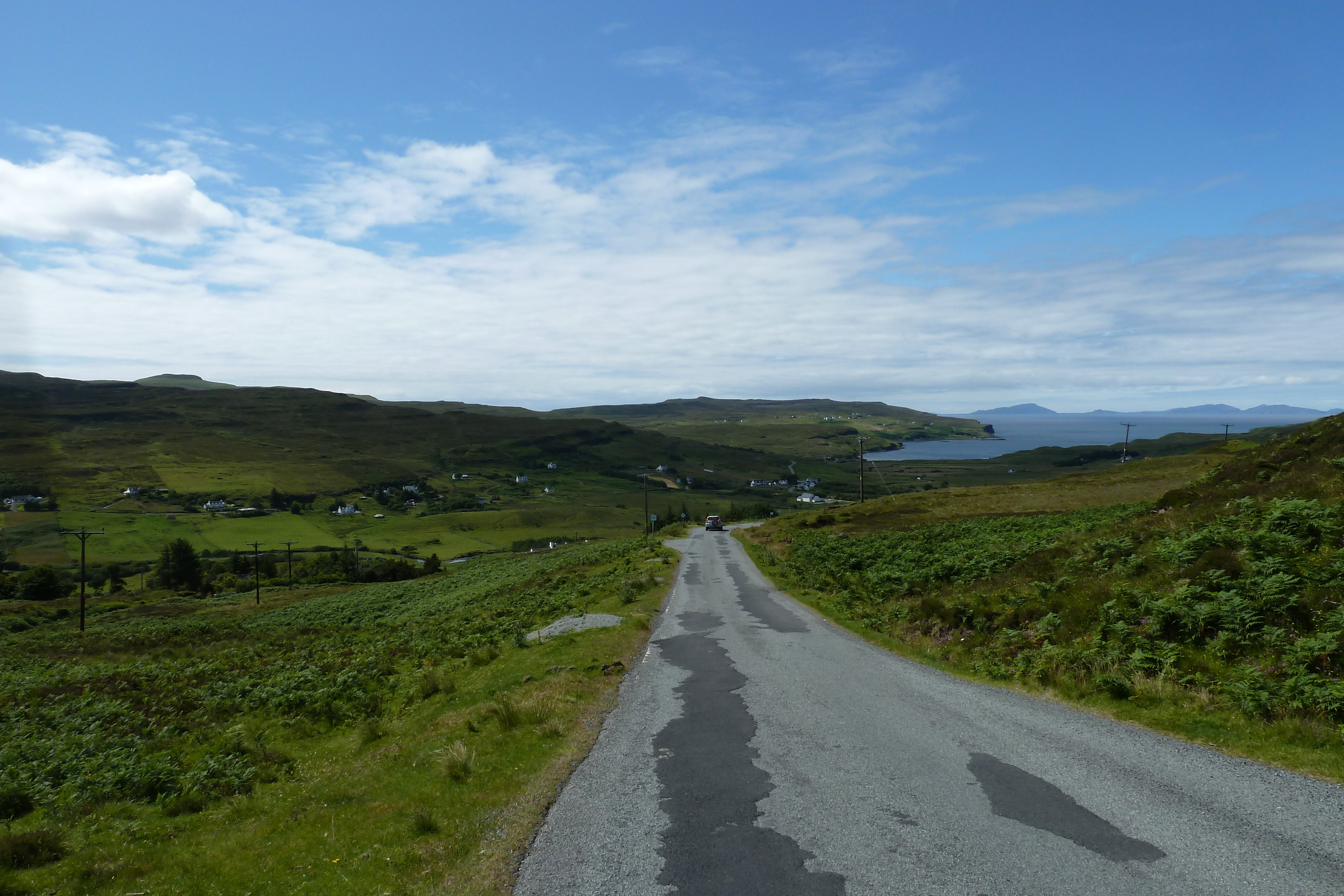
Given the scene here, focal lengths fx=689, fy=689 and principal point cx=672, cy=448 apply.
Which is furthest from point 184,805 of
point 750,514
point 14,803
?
point 750,514

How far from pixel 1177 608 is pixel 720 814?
1126 centimetres

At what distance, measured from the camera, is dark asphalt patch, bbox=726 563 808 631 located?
2472cm

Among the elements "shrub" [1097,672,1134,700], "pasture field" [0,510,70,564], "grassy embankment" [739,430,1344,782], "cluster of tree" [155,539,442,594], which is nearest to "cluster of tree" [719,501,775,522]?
"cluster of tree" [155,539,442,594]

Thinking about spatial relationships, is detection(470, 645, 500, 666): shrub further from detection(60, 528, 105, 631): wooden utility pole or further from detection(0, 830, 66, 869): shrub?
detection(60, 528, 105, 631): wooden utility pole

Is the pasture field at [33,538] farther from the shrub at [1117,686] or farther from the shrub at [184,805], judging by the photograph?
the shrub at [1117,686]

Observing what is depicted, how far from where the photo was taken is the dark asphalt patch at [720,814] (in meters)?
6.88

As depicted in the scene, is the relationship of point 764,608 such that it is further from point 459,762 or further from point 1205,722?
point 459,762

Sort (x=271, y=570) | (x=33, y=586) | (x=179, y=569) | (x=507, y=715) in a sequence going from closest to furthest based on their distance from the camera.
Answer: (x=507, y=715) < (x=33, y=586) < (x=179, y=569) < (x=271, y=570)

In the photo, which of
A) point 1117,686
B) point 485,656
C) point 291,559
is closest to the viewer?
point 1117,686

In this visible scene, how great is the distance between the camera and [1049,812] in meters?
8.28

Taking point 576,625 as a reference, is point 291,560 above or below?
below

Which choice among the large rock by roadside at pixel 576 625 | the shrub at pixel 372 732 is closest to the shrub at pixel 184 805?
the shrub at pixel 372 732

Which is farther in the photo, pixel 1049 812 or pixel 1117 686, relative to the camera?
pixel 1117 686

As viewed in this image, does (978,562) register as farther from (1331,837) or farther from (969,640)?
(1331,837)
